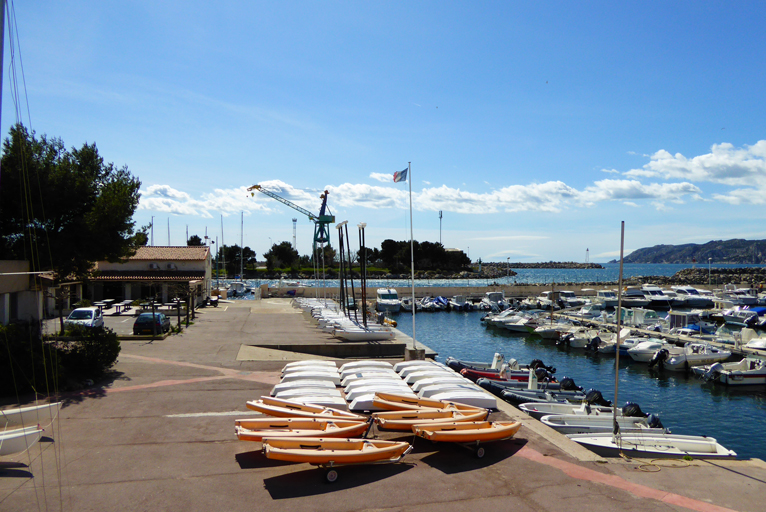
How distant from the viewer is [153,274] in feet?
165

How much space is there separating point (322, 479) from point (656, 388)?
2402 centimetres

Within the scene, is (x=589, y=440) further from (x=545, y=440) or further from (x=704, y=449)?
(x=704, y=449)

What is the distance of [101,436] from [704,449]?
637 inches

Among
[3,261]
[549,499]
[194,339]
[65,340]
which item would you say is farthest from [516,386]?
[3,261]

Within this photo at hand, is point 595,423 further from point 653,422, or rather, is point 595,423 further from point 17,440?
point 17,440

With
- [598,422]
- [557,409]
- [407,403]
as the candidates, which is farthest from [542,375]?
[407,403]

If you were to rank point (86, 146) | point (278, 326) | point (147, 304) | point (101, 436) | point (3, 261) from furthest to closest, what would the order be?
point (147, 304)
point (278, 326)
point (86, 146)
point (3, 261)
point (101, 436)

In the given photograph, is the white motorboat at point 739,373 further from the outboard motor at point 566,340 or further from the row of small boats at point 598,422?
the outboard motor at point 566,340

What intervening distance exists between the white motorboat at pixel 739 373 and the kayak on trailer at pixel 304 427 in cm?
2408

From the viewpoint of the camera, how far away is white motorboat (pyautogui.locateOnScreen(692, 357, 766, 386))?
1051 inches

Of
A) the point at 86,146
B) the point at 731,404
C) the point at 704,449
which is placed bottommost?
the point at 731,404

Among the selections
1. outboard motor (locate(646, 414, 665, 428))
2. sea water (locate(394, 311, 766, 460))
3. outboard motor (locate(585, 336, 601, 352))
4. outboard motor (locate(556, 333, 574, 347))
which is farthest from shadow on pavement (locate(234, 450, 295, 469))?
outboard motor (locate(556, 333, 574, 347))

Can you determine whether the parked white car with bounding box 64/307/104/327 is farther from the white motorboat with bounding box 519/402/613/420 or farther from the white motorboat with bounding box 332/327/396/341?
the white motorboat with bounding box 519/402/613/420

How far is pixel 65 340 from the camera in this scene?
19172 mm
